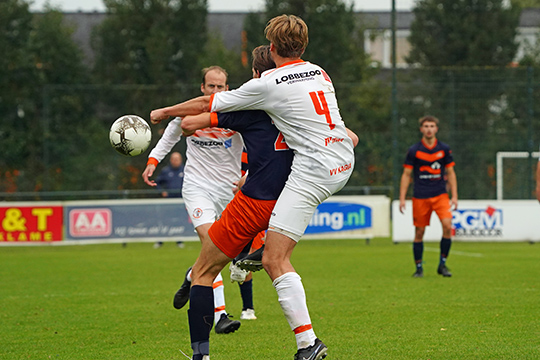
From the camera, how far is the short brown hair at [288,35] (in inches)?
195

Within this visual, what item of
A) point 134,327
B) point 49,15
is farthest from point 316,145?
Result: point 49,15

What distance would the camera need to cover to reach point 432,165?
467 inches

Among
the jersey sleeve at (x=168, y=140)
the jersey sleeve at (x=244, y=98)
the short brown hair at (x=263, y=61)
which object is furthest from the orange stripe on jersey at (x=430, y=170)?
the jersey sleeve at (x=244, y=98)

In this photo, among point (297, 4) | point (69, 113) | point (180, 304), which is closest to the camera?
point (180, 304)

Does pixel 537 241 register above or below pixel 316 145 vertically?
below

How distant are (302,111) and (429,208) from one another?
23.8 ft

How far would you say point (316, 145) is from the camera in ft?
16.4

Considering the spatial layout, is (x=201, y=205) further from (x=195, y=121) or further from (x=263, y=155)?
(x=195, y=121)

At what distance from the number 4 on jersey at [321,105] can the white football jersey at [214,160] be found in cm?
240

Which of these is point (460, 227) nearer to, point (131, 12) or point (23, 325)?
point (23, 325)

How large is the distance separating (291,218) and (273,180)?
292 millimetres

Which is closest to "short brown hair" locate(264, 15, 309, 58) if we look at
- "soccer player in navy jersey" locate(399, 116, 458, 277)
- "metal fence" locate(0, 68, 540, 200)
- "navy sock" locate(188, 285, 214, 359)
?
"navy sock" locate(188, 285, 214, 359)

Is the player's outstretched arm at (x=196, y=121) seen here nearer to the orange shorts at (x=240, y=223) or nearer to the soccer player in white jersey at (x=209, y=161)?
the orange shorts at (x=240, y=223)

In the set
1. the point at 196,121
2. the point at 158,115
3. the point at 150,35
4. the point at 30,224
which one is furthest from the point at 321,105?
the point at 150,35
